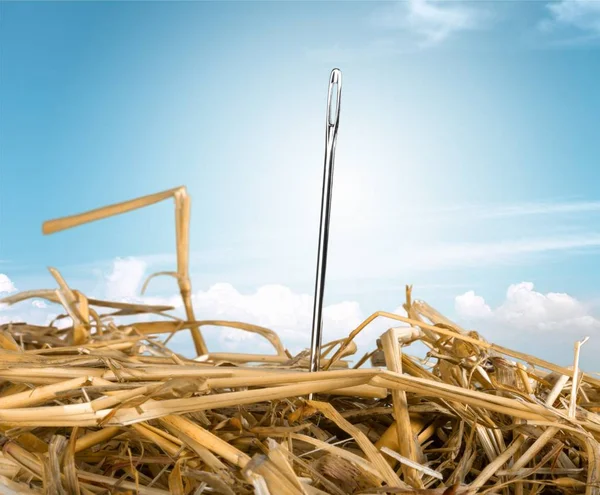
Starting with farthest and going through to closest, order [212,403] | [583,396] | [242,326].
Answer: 1. [242,326]
2. [583,396]
3. [212,403]

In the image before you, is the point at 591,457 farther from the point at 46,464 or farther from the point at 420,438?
the point at 46,464

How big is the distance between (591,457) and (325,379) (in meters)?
0.17

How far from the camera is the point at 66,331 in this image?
2.48ft

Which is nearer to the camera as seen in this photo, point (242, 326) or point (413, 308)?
point (413, 308)

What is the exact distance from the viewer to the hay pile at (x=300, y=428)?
37 centimetres

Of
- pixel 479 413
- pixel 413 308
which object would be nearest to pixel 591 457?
pixel 479 413

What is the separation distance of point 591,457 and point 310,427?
0.17 m

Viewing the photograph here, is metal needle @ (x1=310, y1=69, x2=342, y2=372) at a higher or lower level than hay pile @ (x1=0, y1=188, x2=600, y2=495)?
higher

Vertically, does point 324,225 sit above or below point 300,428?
above

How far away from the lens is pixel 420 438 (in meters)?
0.43

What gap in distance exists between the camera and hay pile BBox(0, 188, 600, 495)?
14.7 inches

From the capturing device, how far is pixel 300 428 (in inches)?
16.0

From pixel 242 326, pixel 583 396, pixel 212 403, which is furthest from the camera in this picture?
pixel 242 326

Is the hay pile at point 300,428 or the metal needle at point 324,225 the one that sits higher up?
the metal needle at point 324,225
